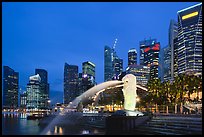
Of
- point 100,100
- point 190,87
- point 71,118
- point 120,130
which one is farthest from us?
point 100,100

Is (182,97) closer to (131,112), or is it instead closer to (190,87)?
(190,87)

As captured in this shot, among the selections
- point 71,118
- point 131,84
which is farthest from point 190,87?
point 131,84

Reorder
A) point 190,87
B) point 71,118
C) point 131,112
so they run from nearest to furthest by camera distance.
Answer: point 131,112, point 71,118, point 190,87

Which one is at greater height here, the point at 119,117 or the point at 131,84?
the point at 131,84

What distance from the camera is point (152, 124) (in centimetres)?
2959

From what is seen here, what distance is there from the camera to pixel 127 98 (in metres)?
32.1

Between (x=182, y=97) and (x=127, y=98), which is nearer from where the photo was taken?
(x=127, y=98)

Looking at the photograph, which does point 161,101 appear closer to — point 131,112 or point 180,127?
point 131,112

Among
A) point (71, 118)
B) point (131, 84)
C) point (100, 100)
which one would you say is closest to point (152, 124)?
point (131, 84)

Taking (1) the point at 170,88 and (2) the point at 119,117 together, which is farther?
(1) the point at 170,88

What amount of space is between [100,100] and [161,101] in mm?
53793

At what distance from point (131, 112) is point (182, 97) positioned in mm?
47703

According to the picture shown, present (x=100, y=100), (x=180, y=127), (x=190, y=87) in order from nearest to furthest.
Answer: (x=180, y=127) < (x=190, y=87) < (x=100, y=100)

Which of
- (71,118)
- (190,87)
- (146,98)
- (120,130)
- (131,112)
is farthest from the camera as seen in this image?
(146,98)
